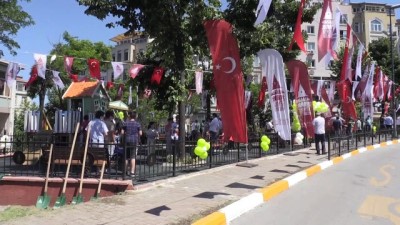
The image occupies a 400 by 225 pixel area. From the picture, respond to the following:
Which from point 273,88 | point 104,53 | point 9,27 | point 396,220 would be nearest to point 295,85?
point 273,88

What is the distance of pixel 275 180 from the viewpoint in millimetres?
11922

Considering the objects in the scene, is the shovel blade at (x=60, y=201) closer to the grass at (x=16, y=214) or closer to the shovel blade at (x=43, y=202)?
the shovel blade at (x=43, y=202)

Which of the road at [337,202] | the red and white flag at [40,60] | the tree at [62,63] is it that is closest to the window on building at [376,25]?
Result: the tree at [62,63]

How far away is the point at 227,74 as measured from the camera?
11062 millimetres

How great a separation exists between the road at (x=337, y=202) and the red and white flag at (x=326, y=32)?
3784 mm

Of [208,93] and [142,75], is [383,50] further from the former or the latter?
[142,75]

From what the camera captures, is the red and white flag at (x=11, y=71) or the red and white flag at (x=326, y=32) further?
the red and white flag at (x=11, y=71)

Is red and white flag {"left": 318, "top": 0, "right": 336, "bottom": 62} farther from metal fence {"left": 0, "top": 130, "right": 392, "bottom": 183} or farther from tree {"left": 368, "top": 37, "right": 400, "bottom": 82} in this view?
tree {"left": 368, "top": 37, "right": 400, "bottom": 82}

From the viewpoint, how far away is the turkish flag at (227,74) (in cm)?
1082

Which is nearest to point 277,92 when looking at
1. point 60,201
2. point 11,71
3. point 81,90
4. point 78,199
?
point 78,199

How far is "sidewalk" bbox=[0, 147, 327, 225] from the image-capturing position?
746 centimetres

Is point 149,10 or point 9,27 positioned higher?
point 9,27

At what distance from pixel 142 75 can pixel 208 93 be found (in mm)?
7038

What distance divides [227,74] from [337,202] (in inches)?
156
